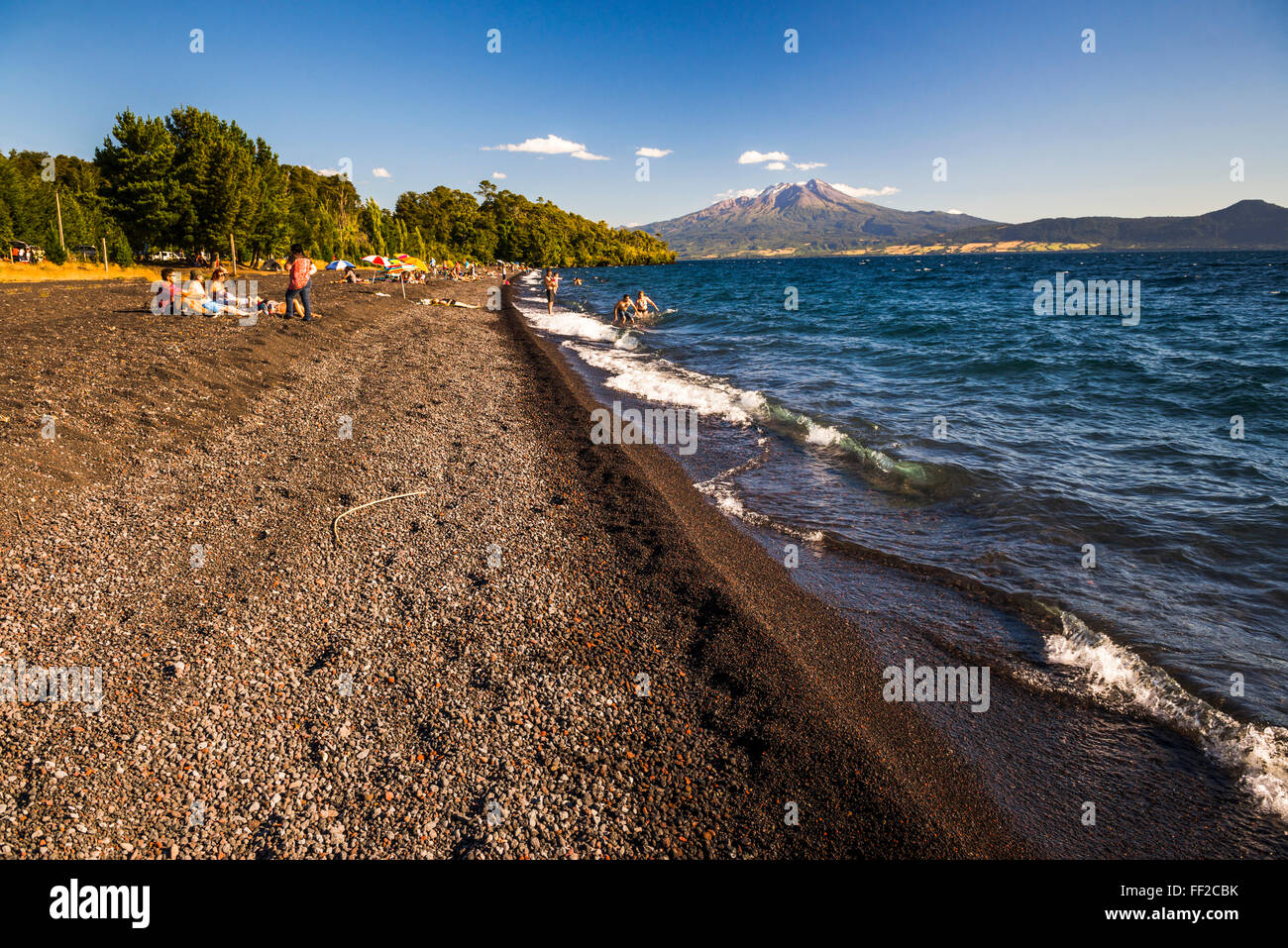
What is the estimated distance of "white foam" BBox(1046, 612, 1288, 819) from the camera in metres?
5.68

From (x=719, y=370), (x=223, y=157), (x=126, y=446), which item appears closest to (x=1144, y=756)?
(x=126, y=446)

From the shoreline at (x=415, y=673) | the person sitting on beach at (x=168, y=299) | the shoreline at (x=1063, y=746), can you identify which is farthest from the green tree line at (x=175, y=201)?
the shoreline at (x=1063, y=746)

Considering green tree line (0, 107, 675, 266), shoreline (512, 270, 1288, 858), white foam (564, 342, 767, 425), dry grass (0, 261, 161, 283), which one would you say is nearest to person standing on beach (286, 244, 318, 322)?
white foam (564, 342, 767, 425)

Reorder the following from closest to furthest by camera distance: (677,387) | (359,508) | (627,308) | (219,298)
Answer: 1. (359,508)
2. (677,387)
3. (219,298)
4. (627,308)

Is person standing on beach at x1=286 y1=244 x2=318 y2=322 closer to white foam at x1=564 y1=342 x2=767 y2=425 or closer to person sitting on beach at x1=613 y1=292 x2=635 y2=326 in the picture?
white foam at x1=564 y1=342 x2=767 y2=425

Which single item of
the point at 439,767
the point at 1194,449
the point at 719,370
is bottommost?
the point at 439,767

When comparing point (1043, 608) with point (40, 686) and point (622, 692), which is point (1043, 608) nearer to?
point (622, 692)

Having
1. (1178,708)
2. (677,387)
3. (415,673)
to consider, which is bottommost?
(1178,708)

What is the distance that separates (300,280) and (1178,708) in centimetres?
2841

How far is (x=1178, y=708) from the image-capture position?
6516 millimetres

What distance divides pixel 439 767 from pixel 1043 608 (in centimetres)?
826

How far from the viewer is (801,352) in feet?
103

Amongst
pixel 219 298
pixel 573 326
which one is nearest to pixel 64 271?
pixel 219 298

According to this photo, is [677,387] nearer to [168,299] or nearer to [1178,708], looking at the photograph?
[1178,708]
